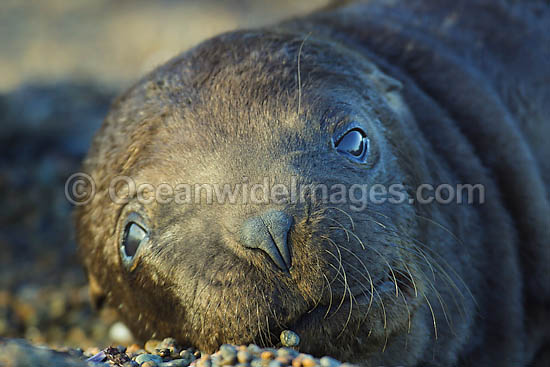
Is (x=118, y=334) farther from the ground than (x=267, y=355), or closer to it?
closer to it

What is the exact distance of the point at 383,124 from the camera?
3572 millimetres

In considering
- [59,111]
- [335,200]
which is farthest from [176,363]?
[59,111]

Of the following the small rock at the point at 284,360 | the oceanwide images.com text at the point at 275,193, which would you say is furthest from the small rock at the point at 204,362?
the oceanwide images.com text at the point at 275,193

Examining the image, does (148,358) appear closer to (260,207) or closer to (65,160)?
(260,207)

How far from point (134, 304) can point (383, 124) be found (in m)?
1.57

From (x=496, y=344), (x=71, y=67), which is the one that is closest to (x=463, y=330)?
(x=496, y=344)

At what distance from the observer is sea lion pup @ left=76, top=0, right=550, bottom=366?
2803 mm

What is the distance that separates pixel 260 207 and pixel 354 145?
70 centimetres

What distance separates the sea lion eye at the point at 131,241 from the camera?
127 inches

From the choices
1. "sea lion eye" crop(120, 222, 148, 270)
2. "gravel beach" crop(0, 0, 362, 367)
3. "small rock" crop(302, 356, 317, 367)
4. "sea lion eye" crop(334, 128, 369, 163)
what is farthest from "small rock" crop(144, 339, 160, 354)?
"sea lion eye" crop(334, 128, 369, 163)

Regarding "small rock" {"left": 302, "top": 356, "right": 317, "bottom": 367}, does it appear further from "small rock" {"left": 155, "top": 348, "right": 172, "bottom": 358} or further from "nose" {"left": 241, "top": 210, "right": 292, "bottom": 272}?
"small rock" {"left": 155, "top": 348, "right": 172, "bottom": 358}

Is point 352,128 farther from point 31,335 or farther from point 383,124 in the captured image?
point 31,335

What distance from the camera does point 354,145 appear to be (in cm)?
325

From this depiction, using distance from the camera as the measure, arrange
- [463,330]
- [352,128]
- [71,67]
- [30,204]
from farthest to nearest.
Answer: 1. [71,67]
2. [30,204]
3. [463,330]
4. [352,128]
